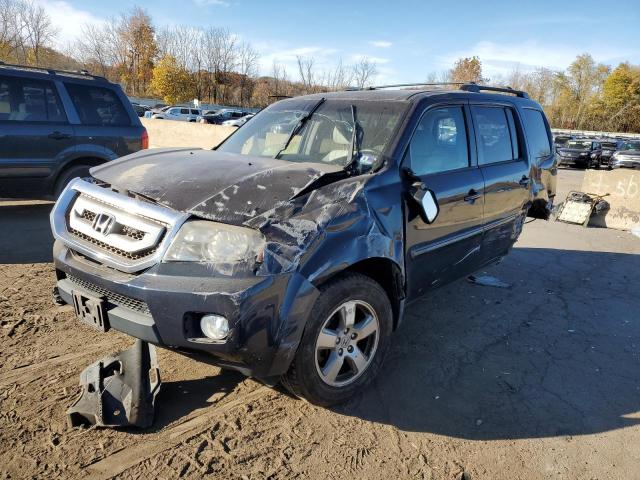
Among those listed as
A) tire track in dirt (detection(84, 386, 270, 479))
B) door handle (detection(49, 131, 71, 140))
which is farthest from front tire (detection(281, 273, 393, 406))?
door handle (detection(49, 131, 71, 140))

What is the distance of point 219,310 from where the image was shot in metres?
2.25

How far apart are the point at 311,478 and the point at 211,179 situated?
176 cm

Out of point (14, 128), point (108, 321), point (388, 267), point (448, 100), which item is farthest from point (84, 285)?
point (14, 128)

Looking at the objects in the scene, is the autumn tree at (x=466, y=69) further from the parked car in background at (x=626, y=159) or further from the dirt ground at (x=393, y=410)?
the dirt ground at (x=393, y=410)

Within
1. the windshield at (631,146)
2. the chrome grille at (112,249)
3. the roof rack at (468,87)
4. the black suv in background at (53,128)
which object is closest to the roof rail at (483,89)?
the roof rack at (468,87)

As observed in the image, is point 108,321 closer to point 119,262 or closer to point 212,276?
point 119,262

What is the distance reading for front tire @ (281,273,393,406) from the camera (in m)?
2.59

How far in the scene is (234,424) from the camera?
106 inches

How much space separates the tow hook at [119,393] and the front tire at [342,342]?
0.80 metres

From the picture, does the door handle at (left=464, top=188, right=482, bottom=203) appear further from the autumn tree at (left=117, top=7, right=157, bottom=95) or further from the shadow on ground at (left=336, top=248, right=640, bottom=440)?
the autumn tree at (left=117, top=7, right=157, bottom=95)

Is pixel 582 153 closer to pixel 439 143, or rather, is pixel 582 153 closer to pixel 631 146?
pixel 631 146

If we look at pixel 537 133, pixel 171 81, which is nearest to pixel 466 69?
pixel 171 81

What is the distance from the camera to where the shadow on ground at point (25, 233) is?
5.41m

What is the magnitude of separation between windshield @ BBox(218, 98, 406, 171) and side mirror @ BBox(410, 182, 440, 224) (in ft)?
1.06
